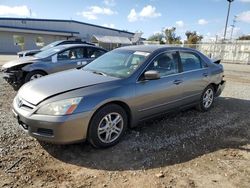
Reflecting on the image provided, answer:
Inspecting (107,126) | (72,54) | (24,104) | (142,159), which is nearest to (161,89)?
(107,126)

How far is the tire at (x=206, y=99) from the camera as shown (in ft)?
19.2

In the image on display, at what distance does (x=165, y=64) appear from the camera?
4.83 meters

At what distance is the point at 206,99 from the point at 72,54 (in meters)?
4.72

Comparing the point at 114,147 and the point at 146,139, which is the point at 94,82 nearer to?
the point at 114,147

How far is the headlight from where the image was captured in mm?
3393

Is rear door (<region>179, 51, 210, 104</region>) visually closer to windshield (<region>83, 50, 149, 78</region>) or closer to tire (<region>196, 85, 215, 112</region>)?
tire (<region>196, 85, 215, 112</region>)

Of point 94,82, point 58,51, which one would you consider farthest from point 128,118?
point 58,51

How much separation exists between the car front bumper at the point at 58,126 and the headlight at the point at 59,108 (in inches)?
2.3

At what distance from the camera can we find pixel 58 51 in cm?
812

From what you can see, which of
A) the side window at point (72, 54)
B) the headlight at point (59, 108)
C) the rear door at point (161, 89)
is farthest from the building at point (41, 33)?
the headlight at point (59, 108)

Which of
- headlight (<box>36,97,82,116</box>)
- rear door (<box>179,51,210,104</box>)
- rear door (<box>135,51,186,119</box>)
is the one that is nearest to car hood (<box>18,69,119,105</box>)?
headlight (<box>36,97,82,116</box>)

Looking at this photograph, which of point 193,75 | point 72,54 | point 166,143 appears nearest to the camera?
point 166,143

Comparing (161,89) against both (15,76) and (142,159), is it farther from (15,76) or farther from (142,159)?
(15,76)

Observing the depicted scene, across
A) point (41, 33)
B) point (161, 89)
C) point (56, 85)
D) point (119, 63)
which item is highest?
point (41, 33)
